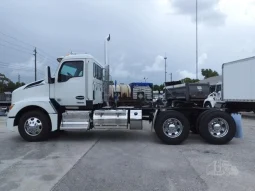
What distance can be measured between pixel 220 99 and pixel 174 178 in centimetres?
1909

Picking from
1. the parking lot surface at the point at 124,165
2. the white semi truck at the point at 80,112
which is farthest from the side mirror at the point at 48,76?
the parking lot surface at the point at 124,165

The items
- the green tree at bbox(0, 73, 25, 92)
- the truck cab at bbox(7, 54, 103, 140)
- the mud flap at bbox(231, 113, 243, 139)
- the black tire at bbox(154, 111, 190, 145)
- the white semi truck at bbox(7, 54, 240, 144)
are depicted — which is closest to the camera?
the black tire at bbox(154, 111, 190, 145)

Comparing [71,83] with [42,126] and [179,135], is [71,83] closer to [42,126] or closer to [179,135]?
[42,126]

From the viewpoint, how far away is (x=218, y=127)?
989 cm

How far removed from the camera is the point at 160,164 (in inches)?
279

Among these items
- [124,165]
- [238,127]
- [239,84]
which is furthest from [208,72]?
[124,165]

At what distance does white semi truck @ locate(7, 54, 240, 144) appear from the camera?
387 inches

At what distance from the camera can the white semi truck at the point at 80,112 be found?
9.83 m

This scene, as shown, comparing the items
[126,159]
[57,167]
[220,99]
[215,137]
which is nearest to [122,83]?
[215,137]

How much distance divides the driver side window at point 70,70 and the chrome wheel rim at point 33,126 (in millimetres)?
1545

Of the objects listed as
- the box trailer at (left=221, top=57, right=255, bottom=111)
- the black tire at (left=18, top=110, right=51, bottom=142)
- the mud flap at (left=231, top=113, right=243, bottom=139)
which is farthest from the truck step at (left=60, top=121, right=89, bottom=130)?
the box trailer at (left=221, top=57, right=255, bottom=111)

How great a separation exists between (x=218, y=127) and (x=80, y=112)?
452cm

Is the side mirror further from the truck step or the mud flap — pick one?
the mud flap

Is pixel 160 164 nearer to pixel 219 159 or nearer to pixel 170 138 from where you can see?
pixel 219 159
